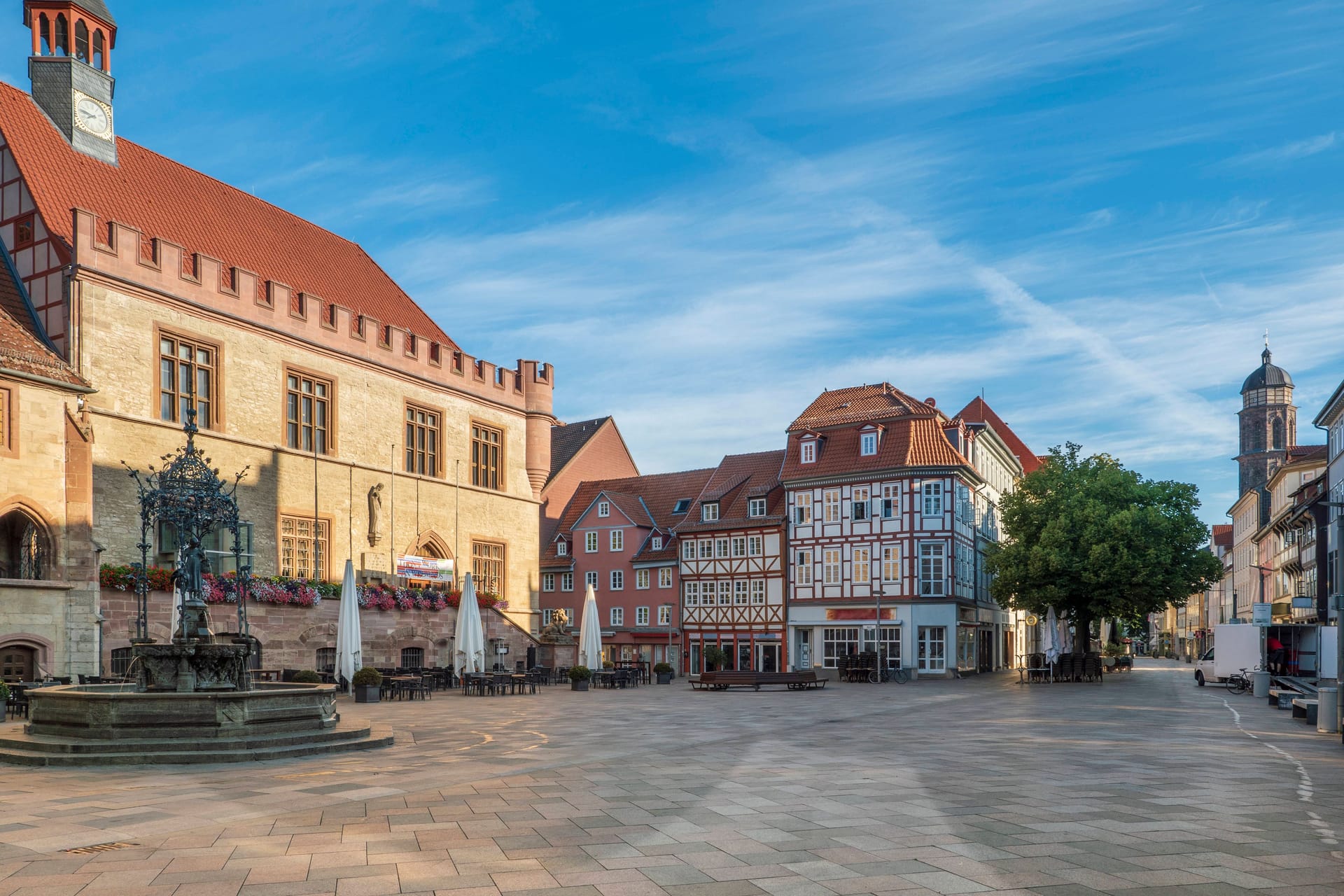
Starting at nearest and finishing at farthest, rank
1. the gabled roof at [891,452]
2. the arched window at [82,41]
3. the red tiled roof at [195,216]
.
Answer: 1. the red tiled roof at [195,216]
2. the arched window at [82,41]
3. the gabled roof at [891,452]

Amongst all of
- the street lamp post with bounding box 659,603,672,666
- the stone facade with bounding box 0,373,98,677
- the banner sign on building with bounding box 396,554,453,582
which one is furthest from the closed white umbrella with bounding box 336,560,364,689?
the street lamp post with bounding box 659,603,672,666

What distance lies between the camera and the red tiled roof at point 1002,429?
7800 cm

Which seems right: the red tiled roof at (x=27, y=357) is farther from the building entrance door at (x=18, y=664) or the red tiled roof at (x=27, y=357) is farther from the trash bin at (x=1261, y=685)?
the trash bin at (x=1261, y=685)

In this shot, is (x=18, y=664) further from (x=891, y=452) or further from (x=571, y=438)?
(x=571, y=438)

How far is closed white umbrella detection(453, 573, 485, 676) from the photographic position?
1273 inches

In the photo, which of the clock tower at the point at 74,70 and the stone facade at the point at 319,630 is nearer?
the stone facade at the point at 319,630

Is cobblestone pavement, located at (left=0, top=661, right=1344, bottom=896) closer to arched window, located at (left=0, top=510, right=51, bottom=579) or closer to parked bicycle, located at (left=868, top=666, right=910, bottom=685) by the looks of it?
arched window, located at (left=0, top=510, right=51, bottom=579)

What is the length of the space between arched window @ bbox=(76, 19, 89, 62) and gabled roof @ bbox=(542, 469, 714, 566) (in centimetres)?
3304

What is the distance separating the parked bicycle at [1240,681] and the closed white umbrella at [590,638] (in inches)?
812

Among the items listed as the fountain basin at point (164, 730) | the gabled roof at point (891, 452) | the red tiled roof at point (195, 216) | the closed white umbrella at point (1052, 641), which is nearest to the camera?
the fountain basin at point (164, 730)

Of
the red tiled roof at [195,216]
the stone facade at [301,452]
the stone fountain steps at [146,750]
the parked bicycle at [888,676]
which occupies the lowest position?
the parked bicycle at [888,676]

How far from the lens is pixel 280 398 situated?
34062 mm

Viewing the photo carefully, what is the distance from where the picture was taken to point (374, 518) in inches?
1448

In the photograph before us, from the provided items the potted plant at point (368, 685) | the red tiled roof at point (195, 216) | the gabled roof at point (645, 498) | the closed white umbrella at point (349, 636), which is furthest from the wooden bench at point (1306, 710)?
the gabled roof at point (645, 498)
